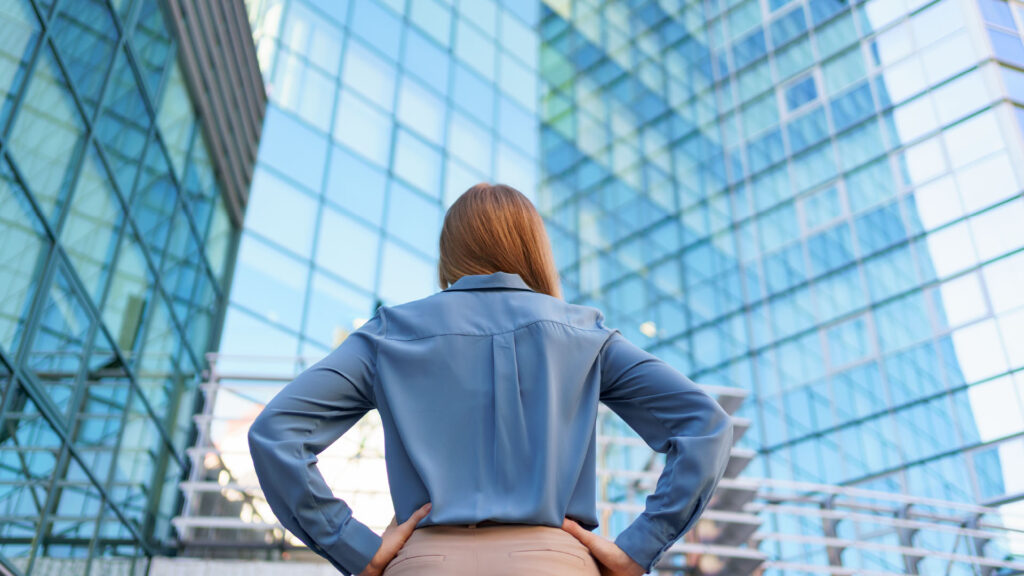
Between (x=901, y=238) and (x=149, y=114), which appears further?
(x=901, y=238)

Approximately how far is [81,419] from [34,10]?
388 centimetres

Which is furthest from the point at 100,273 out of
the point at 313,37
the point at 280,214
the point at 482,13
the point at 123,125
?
the point at 482,13

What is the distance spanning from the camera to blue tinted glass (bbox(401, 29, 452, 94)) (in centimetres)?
2145

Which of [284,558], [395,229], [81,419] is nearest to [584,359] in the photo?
[81,419]

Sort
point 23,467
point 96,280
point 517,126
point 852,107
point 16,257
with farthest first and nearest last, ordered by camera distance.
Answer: point 517,126 → point 852,107 → point 96,280 → point 23,467 → point 16,257

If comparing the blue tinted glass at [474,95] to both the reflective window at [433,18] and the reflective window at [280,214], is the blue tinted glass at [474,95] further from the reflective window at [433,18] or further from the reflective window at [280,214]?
the reflective window at [280,214]

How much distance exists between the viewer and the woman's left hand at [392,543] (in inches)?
72.4

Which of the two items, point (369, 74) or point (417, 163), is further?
point (417, 163)

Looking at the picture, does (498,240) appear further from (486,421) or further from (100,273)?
(100,273)

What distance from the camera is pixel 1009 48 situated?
21562 mm

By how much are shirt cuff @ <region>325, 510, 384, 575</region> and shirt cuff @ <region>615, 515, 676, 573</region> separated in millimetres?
444

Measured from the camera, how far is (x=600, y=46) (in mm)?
32406

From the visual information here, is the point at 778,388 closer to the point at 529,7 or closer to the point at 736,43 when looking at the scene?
the point at 736,43

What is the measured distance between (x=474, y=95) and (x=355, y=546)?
72.3 ft
